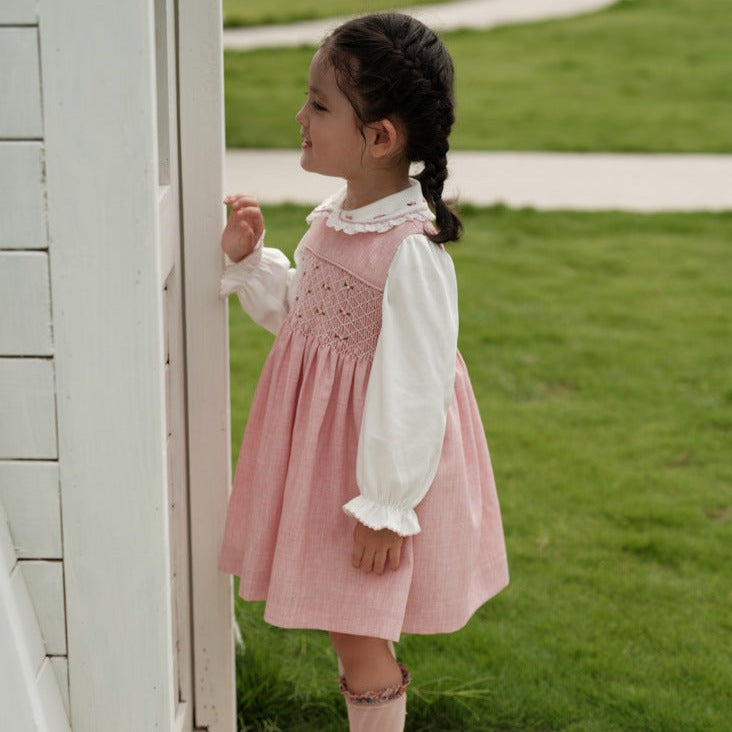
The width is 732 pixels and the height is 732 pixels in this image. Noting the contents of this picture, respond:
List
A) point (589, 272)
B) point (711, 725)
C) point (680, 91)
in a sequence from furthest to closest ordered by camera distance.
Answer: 1. point (680, 91)
2. point (589, 272)
3. point (711, 725)

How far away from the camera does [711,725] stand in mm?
2473

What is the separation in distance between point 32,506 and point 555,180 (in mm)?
5838

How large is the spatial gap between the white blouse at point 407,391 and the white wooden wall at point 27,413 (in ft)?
1.59

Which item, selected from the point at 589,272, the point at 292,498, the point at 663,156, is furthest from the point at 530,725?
the point at 663,156

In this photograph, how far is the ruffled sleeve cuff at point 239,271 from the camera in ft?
6.90

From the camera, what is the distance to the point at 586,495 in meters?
3.52

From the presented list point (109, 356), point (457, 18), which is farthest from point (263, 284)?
point (457, 18)

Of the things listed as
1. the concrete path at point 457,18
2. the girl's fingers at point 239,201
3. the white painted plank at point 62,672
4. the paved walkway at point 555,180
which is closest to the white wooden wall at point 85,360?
the white painted plank at point 62,672

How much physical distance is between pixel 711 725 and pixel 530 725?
0.35m

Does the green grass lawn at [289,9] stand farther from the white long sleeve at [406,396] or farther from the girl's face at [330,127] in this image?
the white long sleeve at [406,396]

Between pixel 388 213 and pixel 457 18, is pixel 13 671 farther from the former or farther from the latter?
pixel 457 18

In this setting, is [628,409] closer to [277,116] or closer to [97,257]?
[97,257]

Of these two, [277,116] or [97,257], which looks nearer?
[97,257]

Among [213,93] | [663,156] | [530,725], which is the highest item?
[213,93]
